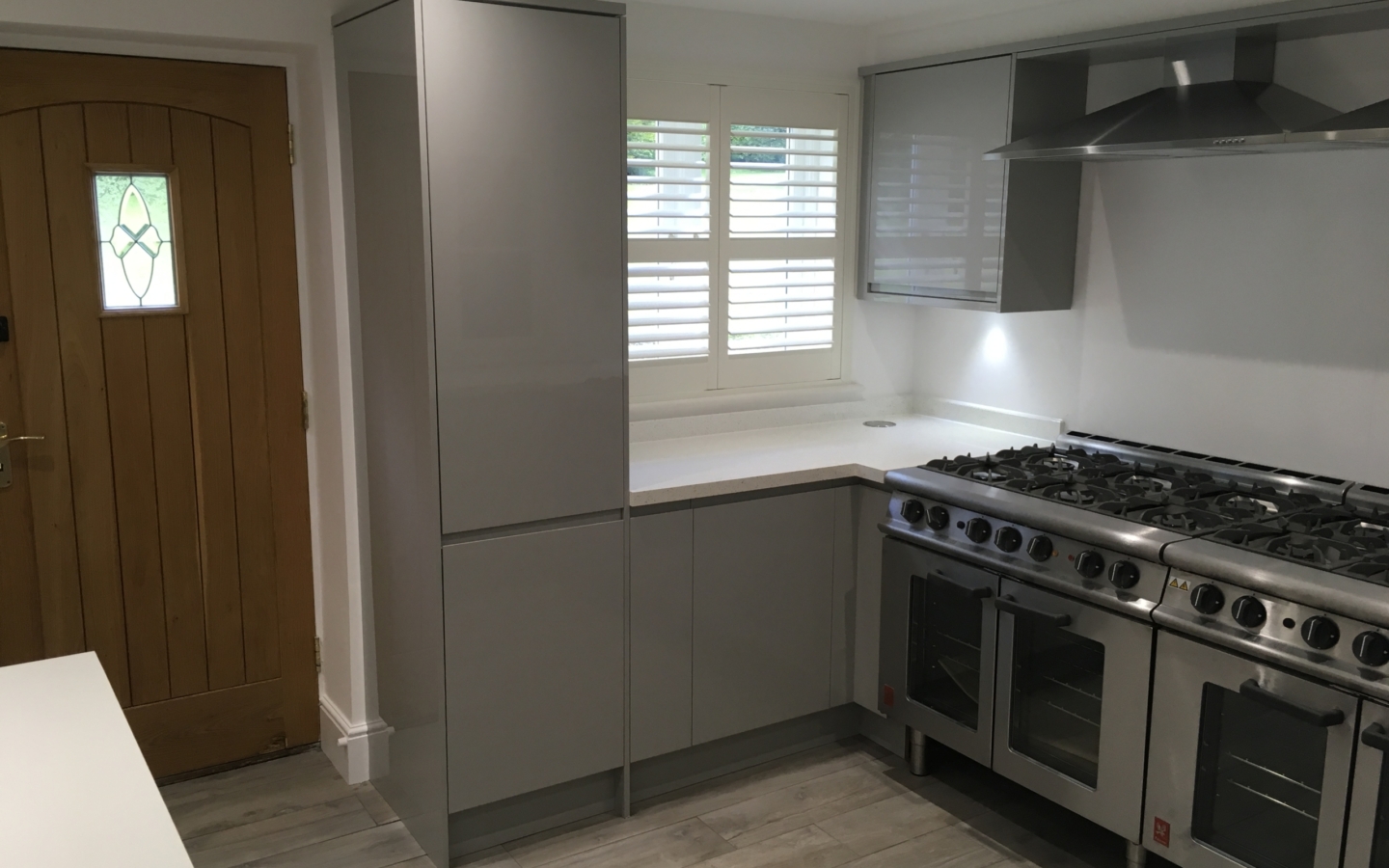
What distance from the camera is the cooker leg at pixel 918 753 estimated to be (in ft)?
11.5

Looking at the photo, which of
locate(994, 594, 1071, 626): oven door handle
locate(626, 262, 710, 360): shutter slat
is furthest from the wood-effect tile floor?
locate(626, 262, 710, 360): shutter slat

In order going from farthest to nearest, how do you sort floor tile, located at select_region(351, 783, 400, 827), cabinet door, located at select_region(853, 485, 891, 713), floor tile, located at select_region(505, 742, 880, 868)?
cabinet door, located at select_region(853, 485, 891, 713) < floor tile, located at select_region(351, 783, 400, 827) < floor tile, located at select_region(505, 742, 880, 868)

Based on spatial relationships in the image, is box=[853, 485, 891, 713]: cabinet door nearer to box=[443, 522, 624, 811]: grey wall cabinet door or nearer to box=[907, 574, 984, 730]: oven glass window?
box=[907, 574, 984, 730]: oven glass window

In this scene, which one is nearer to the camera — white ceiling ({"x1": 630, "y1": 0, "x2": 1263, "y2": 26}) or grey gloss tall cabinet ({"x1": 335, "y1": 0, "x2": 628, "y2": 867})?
grey gloss tall cabinet ({"x1": 335, "y1": 0, "x2": 628, "y2": 867})

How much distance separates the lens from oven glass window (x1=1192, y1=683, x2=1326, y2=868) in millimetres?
2398

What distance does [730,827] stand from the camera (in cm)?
326

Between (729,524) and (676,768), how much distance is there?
2.62 ft

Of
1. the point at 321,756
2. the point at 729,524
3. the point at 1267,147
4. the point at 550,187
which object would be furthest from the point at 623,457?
the point at 1267,147

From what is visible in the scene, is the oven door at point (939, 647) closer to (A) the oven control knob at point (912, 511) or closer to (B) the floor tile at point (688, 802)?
(A) the oven control knob at point (912, 511)

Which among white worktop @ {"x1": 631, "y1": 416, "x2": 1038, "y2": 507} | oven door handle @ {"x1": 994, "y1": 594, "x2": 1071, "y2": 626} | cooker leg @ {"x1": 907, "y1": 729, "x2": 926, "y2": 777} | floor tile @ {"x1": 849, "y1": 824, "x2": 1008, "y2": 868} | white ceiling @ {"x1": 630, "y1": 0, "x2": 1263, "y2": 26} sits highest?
white ceiling @ {"x1": 630, "y1": 0, "x2": 1263, "y2": 26}

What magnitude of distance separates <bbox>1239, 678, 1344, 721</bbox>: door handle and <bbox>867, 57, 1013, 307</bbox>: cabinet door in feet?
5.01

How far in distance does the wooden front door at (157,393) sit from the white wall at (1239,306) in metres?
2.54

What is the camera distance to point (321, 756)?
144 inches

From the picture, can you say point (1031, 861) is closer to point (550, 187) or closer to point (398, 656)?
point (398, 656)
